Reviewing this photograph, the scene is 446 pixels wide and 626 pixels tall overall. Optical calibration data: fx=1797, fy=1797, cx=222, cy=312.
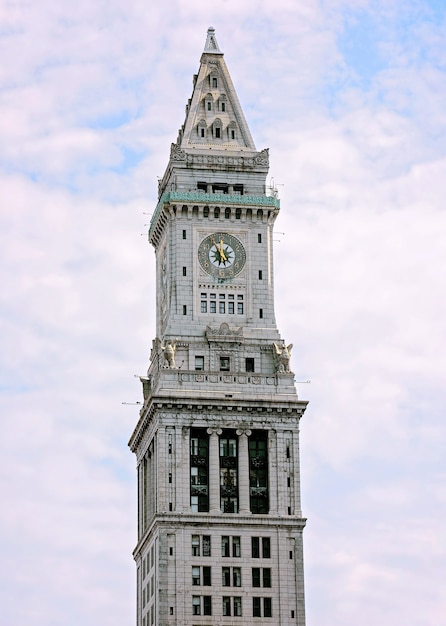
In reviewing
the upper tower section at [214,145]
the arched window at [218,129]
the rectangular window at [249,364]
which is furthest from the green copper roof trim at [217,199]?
the rectangular window at [249,364]

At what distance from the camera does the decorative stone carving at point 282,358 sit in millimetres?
169875

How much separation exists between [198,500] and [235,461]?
5.20 m

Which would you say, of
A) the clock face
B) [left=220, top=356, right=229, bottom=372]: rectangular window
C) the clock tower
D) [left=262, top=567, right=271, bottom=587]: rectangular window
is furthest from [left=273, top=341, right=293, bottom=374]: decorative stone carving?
[left=262, top=567, right=271, bottom=587]: rectangular window

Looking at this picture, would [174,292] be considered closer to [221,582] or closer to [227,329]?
[227,329]

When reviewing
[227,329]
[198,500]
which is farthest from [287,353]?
[198,500]

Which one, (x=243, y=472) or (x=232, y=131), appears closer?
(x=243, y=472)

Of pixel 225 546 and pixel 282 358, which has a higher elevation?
pixel 282 358

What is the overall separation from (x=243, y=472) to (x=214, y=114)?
37.9m

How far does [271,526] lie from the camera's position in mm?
163500

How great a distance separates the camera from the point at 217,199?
174625 millimetres

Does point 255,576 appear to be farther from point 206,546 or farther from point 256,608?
point 206,546

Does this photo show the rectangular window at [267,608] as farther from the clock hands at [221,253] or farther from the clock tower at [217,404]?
the clock hands at [221,253]

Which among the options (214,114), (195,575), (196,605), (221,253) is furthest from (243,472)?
(214,114)

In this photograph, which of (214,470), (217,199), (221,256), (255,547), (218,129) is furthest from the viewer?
(218,129)
